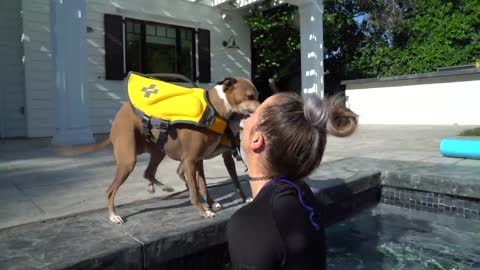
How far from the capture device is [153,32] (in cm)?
944

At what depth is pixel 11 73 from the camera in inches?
301

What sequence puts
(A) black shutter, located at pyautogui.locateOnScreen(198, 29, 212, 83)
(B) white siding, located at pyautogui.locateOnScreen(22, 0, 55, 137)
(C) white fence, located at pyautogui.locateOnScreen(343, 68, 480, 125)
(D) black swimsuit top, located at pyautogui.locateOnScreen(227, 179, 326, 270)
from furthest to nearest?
(C) white fence, located at pyautogui.locateOnScreen(343, 68, 480, 125)
(A) black shutter, located at pyautogui.locateOnScreen(198, 29, 212, 83)
(B) white siding, located at pyautogui.locateOnScreen(22, 0, 55, 137)
(D) black swimsuit top, located at pyautogui.locateOnScreen(227, 179, 326, 270)

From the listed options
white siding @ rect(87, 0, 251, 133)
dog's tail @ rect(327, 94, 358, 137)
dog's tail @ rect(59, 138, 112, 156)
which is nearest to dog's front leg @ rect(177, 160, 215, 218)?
dog's tail @ rect(59, 138, 112, 156)

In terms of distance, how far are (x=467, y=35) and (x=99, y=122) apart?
43.1ft

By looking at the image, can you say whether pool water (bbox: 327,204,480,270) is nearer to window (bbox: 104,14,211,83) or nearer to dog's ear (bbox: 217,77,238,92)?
dog's ear (bbox: 217,77,238,92)

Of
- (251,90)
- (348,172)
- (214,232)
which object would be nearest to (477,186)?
(348,172)

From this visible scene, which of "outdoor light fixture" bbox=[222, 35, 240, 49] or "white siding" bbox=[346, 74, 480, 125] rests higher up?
"outdoor light fixture" bbox=[222, 35, 240, 49]

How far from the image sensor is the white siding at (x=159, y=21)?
8.41m

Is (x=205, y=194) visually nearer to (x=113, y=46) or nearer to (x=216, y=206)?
(x=216, y=206)

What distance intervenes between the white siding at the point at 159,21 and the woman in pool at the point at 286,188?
8256mm

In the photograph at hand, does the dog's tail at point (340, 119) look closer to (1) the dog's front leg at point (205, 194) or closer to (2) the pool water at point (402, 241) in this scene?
(1) the dog's front leg at point (205, 194)

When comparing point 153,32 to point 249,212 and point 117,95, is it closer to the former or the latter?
point 117,95

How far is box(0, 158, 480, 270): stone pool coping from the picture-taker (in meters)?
1.61

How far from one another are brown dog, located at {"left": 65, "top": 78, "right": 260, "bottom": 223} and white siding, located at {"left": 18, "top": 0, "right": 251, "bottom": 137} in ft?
20.7
